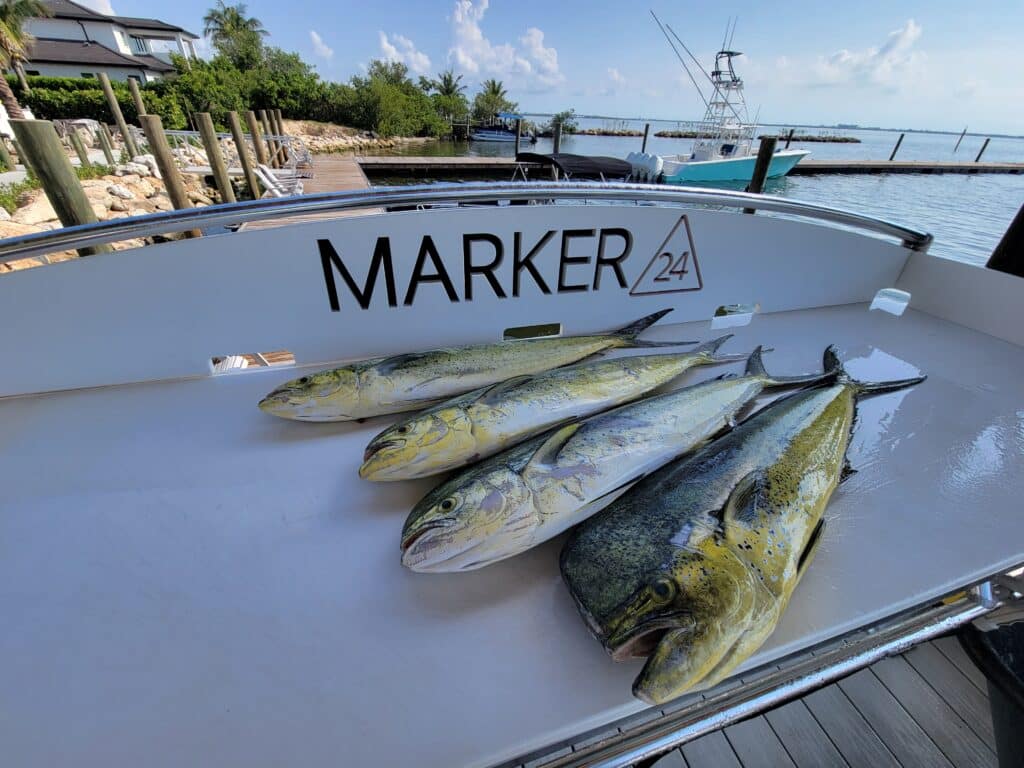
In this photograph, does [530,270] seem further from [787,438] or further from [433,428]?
[787,438]

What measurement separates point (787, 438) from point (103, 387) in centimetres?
242

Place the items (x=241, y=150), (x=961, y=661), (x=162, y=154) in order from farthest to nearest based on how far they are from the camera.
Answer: (x=241, y=150) < (x=162, y=154) < (x=961, y=661)

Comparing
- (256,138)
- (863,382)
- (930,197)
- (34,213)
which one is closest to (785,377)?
(863,382)

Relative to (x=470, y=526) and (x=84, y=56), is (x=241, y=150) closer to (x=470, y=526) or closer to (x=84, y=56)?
(x=470, y=526)

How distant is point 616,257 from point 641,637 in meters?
1.65

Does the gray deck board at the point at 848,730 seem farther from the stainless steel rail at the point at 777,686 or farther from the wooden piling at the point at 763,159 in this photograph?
the wooden piling at the point at 763,159

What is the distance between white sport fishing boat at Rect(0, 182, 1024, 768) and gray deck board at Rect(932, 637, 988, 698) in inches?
28.3

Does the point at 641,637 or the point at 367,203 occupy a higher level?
the point at 367,203

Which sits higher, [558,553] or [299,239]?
[299,239]

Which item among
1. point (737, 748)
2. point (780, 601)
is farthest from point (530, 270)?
point (737, 748)

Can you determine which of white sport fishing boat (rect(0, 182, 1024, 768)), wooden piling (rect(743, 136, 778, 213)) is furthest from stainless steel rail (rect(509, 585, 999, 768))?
→ wooden piling (rect(743, 136, 778, 213))

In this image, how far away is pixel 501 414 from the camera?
140 centimetres

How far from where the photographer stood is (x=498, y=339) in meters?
2.07

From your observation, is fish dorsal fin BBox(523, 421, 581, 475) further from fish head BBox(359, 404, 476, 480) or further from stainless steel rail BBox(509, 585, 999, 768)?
stainless steel rail BBox(509, 585, 999, 768)
